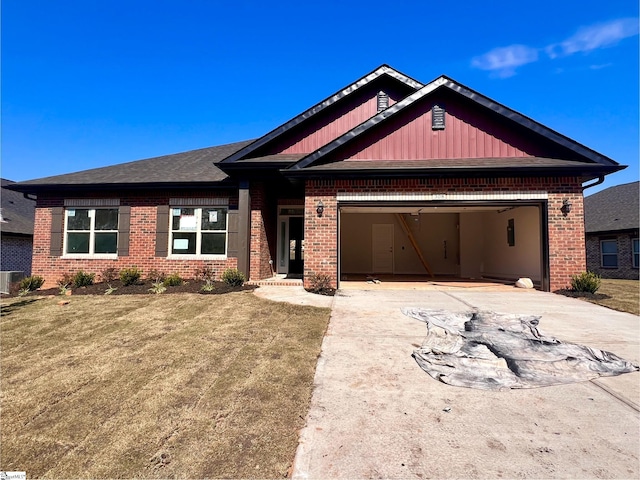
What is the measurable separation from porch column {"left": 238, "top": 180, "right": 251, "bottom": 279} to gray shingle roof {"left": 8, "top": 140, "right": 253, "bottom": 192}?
3.77ft

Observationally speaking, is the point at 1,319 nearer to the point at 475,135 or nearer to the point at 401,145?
the point at 401,145

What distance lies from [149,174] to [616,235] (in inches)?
950

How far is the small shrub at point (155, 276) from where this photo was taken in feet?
36.8

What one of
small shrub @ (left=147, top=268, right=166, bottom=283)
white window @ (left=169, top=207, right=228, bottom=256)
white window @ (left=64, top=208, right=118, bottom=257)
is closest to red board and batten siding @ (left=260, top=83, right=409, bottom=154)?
white window @ (left=169, top=207, right=228, bottom=256)

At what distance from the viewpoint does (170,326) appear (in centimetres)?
614

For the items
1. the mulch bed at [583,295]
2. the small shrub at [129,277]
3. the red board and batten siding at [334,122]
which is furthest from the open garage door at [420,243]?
the small shrub at [129,277]

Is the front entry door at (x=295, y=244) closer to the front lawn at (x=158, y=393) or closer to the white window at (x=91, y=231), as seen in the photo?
the front lawn at (x=158, y=393)

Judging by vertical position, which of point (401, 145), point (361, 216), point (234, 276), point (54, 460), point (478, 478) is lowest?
point (54, 460)

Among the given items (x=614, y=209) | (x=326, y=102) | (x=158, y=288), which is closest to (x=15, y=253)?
(x=158, y=288)

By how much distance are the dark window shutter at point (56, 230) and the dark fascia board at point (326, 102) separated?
681 centimetres

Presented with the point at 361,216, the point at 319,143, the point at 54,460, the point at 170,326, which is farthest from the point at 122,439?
the point at 361,216

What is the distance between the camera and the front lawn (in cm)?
258

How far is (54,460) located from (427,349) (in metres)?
4.19

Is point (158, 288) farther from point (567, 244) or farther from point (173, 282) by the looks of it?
point (567, 244)
